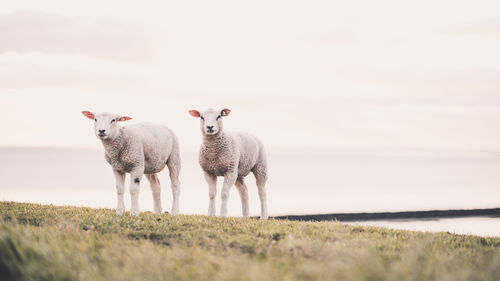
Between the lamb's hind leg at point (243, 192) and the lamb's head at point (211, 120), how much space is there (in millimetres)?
2348

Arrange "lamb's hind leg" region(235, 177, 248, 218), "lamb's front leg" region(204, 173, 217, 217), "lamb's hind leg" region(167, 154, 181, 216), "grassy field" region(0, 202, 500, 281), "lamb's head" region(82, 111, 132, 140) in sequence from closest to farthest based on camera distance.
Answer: "grassy field" region(0, 202, 500, 281) < "lamb's head" region(82, 111, 132, 140) < "lamb's front leg" region(204, 173, 217, 217) < "lamb's hind leg" region(167, 154, 181, 216) < "lamb's hind leg" region(235, 177, 248, 218)

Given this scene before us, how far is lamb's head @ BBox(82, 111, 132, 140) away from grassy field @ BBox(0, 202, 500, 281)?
5.67ft

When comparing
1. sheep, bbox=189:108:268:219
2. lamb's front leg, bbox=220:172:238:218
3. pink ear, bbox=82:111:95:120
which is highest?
pink ear, bbox=82:111:95:120

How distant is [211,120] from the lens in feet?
34.7

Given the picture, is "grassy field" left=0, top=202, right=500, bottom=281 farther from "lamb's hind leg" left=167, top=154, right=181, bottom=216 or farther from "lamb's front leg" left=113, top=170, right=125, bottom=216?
"lamb's hind leg" left=167, top=154, right=181, bottom=216

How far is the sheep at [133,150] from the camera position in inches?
402

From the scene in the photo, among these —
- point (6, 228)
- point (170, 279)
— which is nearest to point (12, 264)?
point (6, 228)

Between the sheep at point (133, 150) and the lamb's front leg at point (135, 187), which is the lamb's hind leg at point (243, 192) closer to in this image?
the sheep at point (133, 150)

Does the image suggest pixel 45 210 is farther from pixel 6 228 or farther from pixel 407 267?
pixel 407 267

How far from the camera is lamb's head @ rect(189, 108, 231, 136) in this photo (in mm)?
10523

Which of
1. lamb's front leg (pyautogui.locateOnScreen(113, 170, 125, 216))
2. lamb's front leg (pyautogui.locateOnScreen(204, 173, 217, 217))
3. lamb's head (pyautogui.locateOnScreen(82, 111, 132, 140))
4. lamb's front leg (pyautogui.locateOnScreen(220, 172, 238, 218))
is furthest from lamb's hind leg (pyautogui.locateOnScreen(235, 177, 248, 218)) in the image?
lamb's head (pyautogui.locateOnScreen(82, 111, 132, 140))

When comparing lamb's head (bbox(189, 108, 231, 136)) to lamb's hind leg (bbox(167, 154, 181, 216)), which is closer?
lamb's head (bbox(189, 108, 231, 136))

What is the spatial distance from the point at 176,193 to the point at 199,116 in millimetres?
2258

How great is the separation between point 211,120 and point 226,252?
15.1 ft
